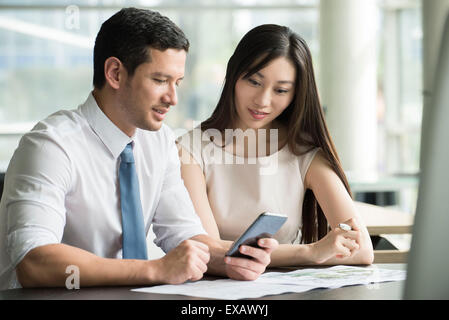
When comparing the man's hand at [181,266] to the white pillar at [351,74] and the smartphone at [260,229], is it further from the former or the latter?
the white pillar at [351,74]

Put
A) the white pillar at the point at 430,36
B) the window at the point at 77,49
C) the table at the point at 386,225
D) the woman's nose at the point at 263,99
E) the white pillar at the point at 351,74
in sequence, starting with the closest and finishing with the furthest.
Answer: the white pillar at the point at 430,36
the table at the point at 386,225
the woman's nose at the point at 263,99
the white pillar at the point at 351,74
the window at the point at 77,49

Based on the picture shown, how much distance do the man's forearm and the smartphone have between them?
22 centimetres

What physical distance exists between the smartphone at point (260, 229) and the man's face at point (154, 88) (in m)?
0.44

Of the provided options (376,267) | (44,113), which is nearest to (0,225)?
(376,267)

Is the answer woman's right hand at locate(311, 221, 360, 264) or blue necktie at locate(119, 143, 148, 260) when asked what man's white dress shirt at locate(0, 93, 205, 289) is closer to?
blue necktie at locate(119, 143, 148, 260)

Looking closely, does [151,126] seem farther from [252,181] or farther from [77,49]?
[77,49]

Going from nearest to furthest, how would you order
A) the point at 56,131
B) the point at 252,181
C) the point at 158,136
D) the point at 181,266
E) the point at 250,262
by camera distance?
the point at 181,266, the point at 250,262, the point at 56,131, the point at 158,136, the point at 252,181

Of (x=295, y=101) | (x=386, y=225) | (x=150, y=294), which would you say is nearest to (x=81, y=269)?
(x=150, y=294)

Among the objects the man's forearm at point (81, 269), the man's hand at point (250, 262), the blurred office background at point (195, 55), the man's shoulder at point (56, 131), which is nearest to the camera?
the man's forearm at point (81, 269)

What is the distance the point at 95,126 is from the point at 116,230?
0.29 m

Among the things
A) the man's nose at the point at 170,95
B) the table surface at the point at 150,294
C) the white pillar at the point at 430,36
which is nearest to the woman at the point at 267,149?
the man's nose at the point at 170,95

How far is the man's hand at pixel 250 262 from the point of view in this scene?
4.62ft

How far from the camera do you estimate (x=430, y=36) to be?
37.0 inches

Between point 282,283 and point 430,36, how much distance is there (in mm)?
641
